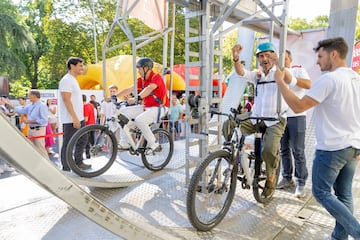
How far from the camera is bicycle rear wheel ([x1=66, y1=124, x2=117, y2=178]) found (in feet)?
12.9

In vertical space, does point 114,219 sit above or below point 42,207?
above

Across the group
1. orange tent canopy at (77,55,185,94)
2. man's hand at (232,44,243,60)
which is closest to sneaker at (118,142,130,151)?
man's hand at (232,44,243,60)

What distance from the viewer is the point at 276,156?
3318mm

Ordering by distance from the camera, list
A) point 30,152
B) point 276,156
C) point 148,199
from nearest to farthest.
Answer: point 30,152
point 276,156
point 148,199

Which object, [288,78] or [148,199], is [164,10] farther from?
[148,199]

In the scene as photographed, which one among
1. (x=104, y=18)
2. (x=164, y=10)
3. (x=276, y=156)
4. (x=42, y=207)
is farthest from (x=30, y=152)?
(x=104, y=18)

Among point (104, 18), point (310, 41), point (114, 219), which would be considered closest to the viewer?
point (114, 219)

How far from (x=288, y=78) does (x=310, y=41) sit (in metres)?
4.78

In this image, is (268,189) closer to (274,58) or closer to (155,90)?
(274,58)

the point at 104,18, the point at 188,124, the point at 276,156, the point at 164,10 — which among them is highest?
the point at 104,18

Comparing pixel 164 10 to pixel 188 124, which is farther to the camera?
pixel 164 10

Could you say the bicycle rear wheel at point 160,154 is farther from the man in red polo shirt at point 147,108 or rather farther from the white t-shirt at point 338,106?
the white t-shirt at point 338,106

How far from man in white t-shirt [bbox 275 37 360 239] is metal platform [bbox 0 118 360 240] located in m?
0.59

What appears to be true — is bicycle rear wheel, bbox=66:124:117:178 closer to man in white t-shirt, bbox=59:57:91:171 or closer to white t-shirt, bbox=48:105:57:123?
man in white t-shirt, bbox=59:57:91:171
